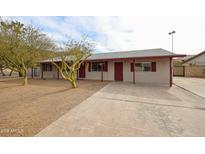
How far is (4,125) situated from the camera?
3367 millimetres

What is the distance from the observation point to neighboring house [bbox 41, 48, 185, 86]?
1202 centimetres

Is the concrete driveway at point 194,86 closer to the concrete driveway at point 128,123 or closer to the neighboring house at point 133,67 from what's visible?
the neighboring house at point 133,67

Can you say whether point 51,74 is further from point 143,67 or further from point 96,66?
point 143,67

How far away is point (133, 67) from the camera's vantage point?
12.8 m

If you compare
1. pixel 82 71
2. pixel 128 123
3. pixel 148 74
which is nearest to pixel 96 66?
pixel 82 71

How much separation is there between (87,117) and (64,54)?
7194 mm

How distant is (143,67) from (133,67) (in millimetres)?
1185

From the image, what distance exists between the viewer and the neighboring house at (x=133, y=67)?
12.0 metres

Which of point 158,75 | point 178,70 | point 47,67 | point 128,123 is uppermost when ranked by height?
point 47,67

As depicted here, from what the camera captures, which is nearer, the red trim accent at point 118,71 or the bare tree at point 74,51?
the bare tree at point 74,51

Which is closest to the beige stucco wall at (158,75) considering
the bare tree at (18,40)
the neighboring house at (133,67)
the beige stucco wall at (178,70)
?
the neighboring house at (133,67)

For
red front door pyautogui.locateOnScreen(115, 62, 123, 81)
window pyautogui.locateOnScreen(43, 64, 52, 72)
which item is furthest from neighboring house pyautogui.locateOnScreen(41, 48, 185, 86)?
window pyautogui.locateOnScreen(43, 64, 52, 72)

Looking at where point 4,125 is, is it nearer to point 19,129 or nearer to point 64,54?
point 19,129

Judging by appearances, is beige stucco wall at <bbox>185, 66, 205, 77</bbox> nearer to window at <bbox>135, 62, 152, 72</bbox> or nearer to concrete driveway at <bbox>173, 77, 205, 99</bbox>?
concrete driveway at <bbox>173, 77, 205, 99</bbox>
